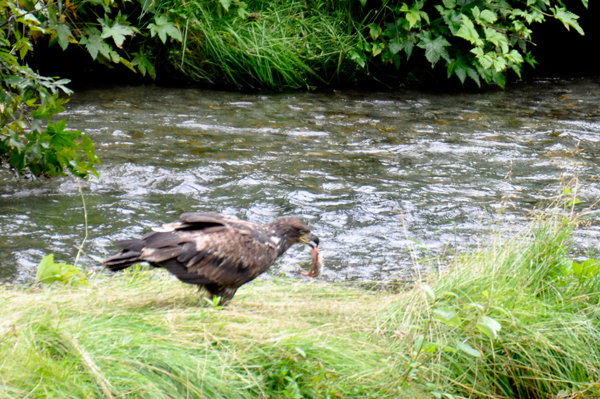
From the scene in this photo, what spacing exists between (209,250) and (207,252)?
0.05ft

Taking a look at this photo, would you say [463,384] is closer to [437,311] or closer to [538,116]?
[437,311]

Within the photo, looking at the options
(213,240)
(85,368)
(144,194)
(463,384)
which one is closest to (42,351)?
(85,368)

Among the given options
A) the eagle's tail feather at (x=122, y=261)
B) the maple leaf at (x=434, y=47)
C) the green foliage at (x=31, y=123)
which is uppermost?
the maple leaf at (x=434, y=47)

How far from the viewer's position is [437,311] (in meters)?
2.88

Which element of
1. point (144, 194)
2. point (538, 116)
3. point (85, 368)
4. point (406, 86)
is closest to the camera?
point (85, 368)

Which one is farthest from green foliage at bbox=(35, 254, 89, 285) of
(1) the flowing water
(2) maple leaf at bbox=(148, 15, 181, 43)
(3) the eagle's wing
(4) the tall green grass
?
(4) the tall green grass

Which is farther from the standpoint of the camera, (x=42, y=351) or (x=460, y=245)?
(x=460, y=245)

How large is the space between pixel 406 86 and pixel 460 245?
5.55m

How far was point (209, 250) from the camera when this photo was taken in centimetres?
368

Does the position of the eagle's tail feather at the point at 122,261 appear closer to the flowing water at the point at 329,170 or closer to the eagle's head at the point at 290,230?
the eagle's head at the point at 290,230

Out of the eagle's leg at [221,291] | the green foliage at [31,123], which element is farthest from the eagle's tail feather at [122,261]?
the green foliage at [31,123]

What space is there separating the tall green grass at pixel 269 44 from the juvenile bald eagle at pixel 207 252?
617 centimetres

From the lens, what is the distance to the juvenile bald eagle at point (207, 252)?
3.56 metres

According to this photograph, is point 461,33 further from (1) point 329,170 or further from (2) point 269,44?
(1) point 329,170
